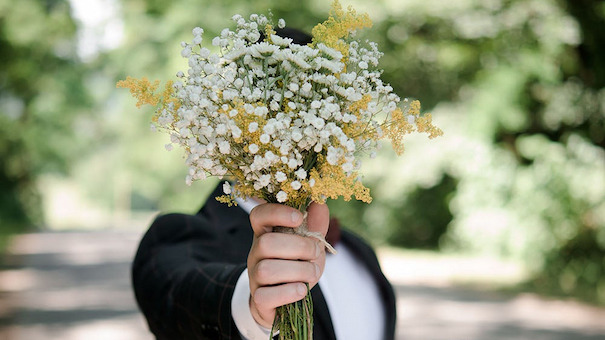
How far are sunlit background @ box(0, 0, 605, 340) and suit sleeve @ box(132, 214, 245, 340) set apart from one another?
674cm

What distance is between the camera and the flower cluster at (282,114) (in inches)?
60.7

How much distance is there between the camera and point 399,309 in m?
11.2

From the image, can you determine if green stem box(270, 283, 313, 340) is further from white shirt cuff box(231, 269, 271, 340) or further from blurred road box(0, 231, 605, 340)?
blurred road box(0, 231, 605, 340)

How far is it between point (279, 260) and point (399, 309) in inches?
396

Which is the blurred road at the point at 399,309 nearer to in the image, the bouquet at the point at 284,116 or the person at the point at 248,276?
the person at the point at 248,276

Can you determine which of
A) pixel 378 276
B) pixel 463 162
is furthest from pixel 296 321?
pixel 463 162

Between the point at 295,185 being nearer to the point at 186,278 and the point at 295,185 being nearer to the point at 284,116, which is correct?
the point at 284,116

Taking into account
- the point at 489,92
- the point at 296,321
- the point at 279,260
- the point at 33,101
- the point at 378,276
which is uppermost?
the point at 33,101

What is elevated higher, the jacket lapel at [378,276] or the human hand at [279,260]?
the jacket lapel at [378,276]

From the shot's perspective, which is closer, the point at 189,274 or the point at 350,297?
the point at 189,274

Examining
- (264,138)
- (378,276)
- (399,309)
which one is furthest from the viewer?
(399,309)

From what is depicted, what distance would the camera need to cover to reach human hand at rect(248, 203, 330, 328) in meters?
1.57

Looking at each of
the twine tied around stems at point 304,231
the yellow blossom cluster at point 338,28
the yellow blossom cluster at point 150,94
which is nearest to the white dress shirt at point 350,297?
the twine tied around stems at point 304,231

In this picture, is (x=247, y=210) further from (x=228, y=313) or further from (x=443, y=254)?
(x=443, y=254)
